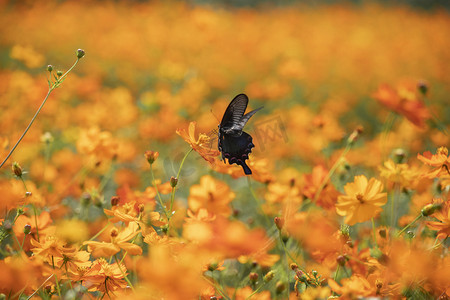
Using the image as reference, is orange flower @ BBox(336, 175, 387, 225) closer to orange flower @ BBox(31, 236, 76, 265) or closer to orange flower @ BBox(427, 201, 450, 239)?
orange flower @ BBox(427, 201, 450, 239)

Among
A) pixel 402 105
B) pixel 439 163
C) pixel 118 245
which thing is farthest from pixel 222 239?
pixel 402 105

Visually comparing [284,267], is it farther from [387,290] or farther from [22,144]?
[22,144]

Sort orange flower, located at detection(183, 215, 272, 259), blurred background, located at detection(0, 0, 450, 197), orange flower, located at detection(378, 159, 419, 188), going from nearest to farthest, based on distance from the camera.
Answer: orange flower, located at detection(183, 215, 272, 259), orange flower, located at detection(378, 159, 419, 188), blurred background, located at detection(0, 0, 450, 197)

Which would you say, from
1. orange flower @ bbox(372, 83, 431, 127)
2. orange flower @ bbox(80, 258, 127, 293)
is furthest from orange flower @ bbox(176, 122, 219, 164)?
orange flower @ bbox(372, 83, 431, 127)

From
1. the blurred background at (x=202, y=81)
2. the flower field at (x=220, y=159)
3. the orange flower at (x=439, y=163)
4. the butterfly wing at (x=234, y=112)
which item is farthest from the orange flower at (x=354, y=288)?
the blurred background at (x=202, y=81)

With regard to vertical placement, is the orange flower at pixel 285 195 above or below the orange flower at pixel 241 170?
below

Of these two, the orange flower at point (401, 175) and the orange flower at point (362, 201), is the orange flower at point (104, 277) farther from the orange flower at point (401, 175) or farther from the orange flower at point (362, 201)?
the orange flower at point (401, 175)

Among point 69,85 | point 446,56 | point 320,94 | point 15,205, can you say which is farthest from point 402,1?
point 15,205

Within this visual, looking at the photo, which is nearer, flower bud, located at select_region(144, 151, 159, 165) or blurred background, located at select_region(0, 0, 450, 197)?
flower bud, located at select_region(144, 151, 159, 165)

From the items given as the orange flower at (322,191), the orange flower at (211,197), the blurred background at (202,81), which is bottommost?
the blurred background at (202,81)
